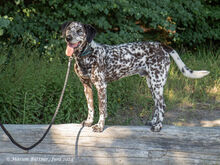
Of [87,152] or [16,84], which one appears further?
[16,84]

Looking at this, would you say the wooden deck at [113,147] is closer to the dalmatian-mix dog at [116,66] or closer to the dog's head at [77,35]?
the dalmatian-mix dog at [116,66]

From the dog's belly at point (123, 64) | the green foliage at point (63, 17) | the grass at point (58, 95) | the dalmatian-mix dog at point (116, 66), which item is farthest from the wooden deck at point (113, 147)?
the green foliage at point (63, 17)

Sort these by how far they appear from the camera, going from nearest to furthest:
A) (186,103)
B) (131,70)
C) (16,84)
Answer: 1. (131,70)
2. (16,84)
3. (186,103)

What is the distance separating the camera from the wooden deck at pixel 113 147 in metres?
3.44

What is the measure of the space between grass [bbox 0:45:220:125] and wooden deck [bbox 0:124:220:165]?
1277 mm

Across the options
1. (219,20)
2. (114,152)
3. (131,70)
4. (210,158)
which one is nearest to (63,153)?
(114,152)

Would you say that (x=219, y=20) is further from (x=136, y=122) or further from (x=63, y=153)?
(x=63, y=153)

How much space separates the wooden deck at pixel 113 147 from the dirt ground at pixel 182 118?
1.78m

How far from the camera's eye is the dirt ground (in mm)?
5475

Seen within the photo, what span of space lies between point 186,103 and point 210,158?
2810 mm

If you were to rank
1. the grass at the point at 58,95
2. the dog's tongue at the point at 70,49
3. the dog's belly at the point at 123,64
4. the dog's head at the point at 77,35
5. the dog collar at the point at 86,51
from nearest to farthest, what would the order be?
the dog's tongue at the point at 70,49 < the dog's head at the point at 77,35 < the dog collar at the point at 86,51 < the dog's belly at the point at 123,64 < the grass at the point at 58,95

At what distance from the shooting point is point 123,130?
3.67 m

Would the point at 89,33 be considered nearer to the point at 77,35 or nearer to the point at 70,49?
the point at 77,35

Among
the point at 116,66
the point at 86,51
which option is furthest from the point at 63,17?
the point at 86,51
